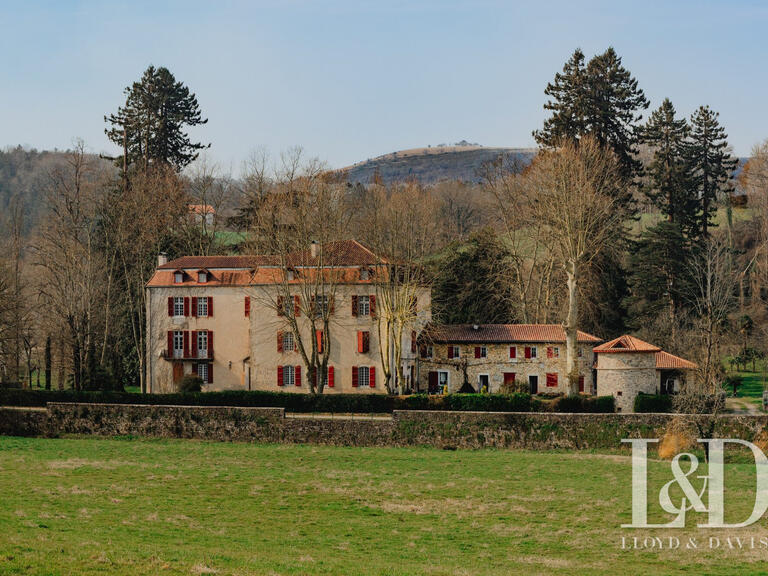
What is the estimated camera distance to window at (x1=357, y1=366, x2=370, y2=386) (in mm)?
46906

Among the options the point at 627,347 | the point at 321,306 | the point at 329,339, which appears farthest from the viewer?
the point at 321,306

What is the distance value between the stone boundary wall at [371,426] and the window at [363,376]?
33.4 ft

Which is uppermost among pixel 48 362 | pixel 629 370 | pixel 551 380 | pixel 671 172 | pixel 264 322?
pixel 671 172

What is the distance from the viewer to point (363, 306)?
1848 inches

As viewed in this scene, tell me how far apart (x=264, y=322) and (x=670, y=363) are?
790 inches

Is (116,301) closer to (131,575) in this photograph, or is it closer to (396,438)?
(396,438)

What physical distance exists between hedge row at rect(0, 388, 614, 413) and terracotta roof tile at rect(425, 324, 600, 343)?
21.0 ft

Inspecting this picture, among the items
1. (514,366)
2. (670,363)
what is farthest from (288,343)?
(670,363)

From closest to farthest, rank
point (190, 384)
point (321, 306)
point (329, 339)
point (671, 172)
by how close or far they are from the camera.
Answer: point (329, 339)
point (190, 384)
point (321, 306)
point (671, 172)

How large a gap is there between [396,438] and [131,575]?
21694 millimetres

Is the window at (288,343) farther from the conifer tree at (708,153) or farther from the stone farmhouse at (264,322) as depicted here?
the conifer tree at (708,153)

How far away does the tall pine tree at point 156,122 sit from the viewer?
67312 mm

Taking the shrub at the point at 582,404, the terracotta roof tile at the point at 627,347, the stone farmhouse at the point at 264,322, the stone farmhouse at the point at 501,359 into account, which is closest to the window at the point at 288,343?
the stone farmhouse at the point at 264,322

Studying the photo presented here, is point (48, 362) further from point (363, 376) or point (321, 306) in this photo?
point (363, 376)
